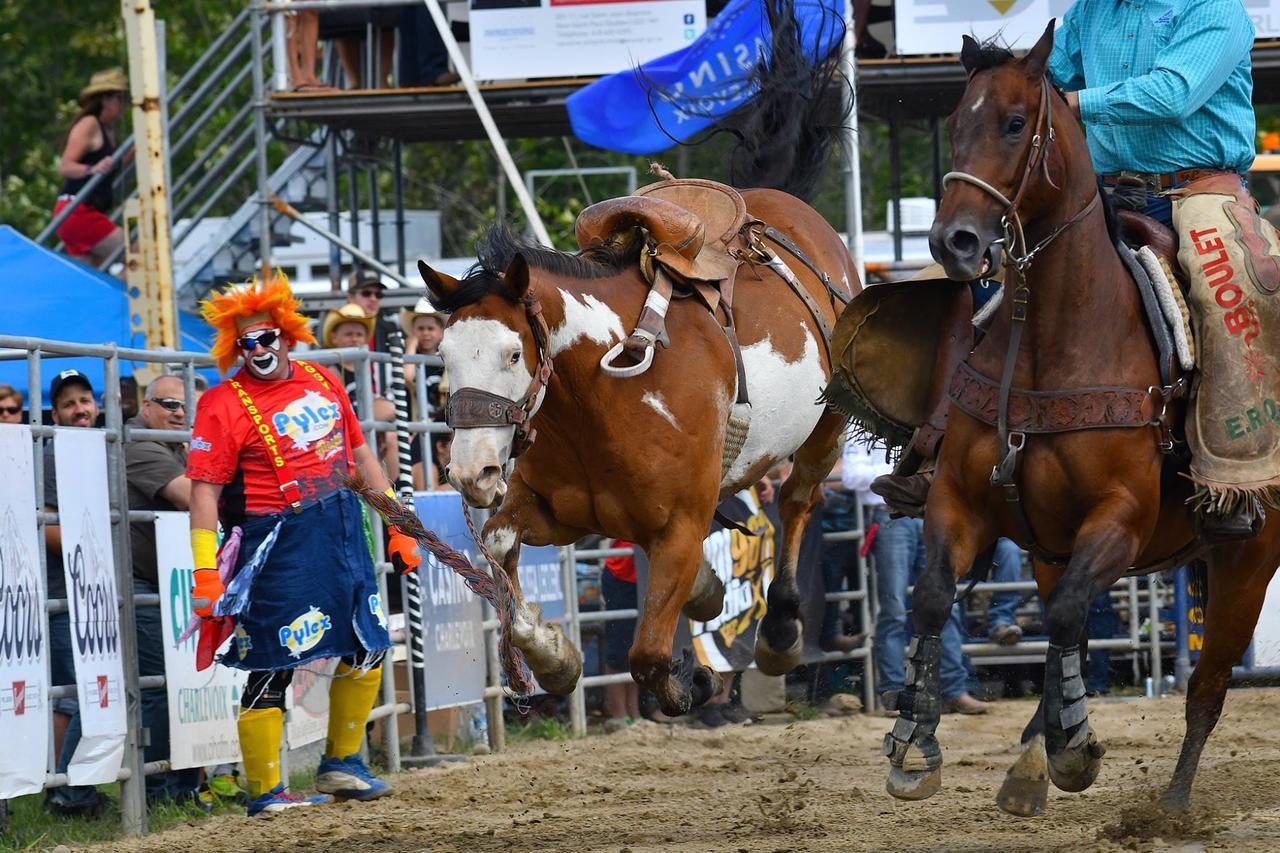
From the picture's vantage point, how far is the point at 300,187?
15680mm

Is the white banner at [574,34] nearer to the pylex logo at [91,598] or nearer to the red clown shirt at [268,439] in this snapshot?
the red clown shirt at [268,439]

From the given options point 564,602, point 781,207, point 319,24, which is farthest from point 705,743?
point 319,24

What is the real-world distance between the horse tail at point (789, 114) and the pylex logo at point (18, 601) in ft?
12.6

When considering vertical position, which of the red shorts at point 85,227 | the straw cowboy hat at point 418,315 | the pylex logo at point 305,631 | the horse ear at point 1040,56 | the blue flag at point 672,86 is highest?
the blue flag at point 672,86

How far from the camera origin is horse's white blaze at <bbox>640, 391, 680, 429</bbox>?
627 cm

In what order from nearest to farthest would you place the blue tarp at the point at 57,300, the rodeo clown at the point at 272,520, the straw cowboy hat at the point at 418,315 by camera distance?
the rodeo clown at the point at 272,520
the straw cowboy hat at the point at 418,315
the blue tarp at the point at 57,300

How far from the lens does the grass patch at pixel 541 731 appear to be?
34.4ft

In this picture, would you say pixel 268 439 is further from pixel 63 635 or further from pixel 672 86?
pixel 672 86

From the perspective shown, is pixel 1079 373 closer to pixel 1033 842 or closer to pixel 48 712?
pixel 1033 842

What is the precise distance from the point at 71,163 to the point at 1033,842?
10694mm

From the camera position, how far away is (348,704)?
→ 304 inches

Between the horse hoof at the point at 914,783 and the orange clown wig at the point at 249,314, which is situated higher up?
the orange clown wig at the point at 249,314

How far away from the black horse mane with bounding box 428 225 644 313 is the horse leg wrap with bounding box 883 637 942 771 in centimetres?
175

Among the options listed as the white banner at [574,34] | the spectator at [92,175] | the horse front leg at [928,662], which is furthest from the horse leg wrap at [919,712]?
the spectator at [92,175]
